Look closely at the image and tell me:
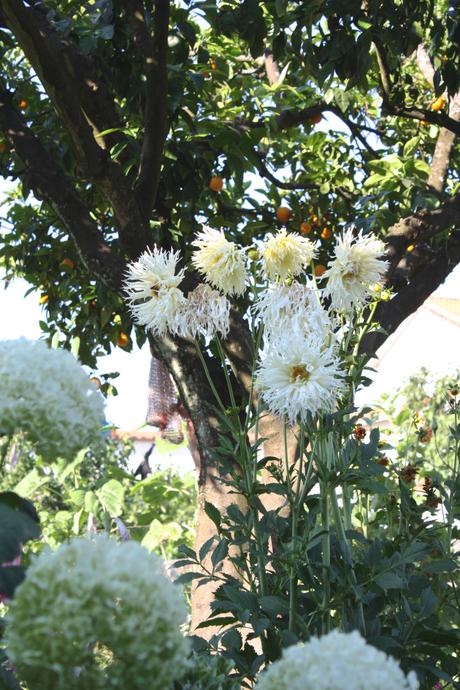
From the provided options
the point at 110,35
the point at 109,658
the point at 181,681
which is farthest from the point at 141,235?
the point at 109,658

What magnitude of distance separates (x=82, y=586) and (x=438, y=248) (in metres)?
3.68

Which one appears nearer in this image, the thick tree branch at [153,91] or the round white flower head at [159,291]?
the round white flower head at [159,291]

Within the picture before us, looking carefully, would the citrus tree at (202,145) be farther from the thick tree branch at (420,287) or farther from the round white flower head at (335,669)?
the round white flower head at (335,669)

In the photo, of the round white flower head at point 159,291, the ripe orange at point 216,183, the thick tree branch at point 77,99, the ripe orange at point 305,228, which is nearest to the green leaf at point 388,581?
the round white flower head at point 159,291

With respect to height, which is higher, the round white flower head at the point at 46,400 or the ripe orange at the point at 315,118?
the ripe orange at the point at 315,118

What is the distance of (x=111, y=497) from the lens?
11.5 feet

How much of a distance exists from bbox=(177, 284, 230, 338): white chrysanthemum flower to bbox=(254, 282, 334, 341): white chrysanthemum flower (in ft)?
0.20

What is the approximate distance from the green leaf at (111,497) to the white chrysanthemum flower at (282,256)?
1967 millimetres

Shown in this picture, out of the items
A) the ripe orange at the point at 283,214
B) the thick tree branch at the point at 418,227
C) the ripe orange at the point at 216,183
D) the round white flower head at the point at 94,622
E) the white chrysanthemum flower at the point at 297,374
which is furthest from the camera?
the ripe orange at the point at 283,214

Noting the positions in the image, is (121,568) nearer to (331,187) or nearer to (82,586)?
(82,586)

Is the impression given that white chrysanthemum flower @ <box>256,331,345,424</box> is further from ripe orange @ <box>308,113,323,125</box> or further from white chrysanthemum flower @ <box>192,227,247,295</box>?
ripe orange @ <box>308,113,323,125</box>

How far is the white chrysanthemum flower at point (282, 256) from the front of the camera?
1674 millimetres

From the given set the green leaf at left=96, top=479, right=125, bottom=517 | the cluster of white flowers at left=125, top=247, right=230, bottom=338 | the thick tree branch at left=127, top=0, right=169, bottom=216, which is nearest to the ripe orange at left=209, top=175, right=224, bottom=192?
the thick tree branch at left=127, top=0, right=169, bottom=216

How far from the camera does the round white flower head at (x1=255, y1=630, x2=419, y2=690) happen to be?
2.20 ft
